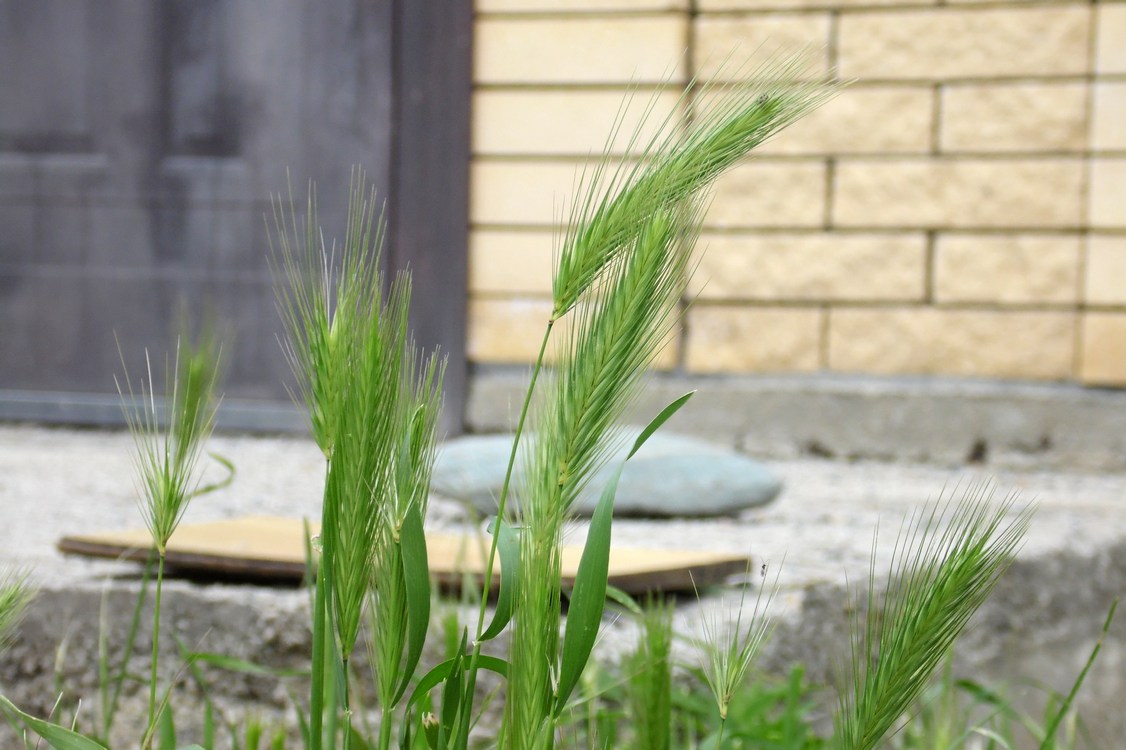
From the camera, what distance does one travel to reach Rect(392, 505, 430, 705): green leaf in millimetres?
481

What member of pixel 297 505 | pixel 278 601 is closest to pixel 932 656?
pixel 278 601

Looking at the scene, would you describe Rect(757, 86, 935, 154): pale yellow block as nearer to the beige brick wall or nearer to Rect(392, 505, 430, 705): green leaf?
the beige brick wall

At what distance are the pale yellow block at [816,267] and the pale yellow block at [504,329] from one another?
458mm

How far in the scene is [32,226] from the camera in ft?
11.2

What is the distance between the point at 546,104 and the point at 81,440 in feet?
5.26

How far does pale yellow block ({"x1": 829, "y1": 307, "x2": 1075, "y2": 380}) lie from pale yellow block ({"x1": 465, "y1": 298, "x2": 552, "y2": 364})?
79 centimetres

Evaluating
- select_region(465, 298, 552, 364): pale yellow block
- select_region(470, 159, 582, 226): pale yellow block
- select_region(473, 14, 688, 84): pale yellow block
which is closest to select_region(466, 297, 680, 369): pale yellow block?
select_region(465, 298, 552, 364): pale yellow block

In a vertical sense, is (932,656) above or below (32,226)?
below

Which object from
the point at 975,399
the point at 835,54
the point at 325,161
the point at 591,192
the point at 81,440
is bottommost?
the point at 81,440

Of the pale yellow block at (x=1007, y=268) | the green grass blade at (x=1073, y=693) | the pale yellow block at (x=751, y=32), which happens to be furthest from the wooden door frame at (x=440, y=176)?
the green grass blade at (x=1073, y=693)

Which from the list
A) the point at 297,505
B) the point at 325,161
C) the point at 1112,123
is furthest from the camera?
the point at 325,161

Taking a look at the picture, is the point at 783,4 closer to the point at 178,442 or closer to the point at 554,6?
the point at 554,6

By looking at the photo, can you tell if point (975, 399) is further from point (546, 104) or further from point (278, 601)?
point (278, 601)

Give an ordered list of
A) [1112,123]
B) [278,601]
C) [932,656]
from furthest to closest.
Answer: [1112,123] → [278,601] → [932,656]
